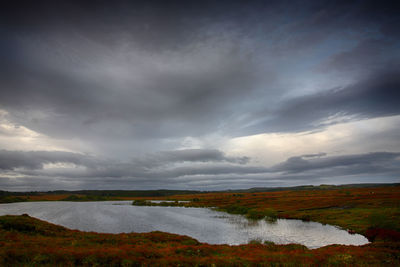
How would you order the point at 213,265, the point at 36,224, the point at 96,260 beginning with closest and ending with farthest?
the point at 213,265, the point at 96,260, the point at 36,224

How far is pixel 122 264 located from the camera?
66.6 ft

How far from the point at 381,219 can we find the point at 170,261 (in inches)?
1916

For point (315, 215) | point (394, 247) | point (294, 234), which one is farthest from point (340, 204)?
point (394, 247)

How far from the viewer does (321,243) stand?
4081 cm

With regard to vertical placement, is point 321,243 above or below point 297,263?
below

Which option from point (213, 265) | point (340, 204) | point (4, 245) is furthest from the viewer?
point (340, 204)

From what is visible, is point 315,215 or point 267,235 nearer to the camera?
point 267,235

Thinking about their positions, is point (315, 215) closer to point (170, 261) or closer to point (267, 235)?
point (267, 235)

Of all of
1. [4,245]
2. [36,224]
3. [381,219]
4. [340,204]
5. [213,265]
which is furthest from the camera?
[340,204]

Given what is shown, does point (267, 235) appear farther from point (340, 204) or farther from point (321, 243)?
point (340, 204)

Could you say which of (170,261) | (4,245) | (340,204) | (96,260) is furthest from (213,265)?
(340,204)

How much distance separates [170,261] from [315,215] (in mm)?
68101

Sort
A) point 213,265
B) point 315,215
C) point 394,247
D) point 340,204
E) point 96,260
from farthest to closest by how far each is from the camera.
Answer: point 340,204 → point 315,215 → point 394,247 → point 96,260 → point 213,265

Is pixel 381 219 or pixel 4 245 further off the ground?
pixel 4 245
